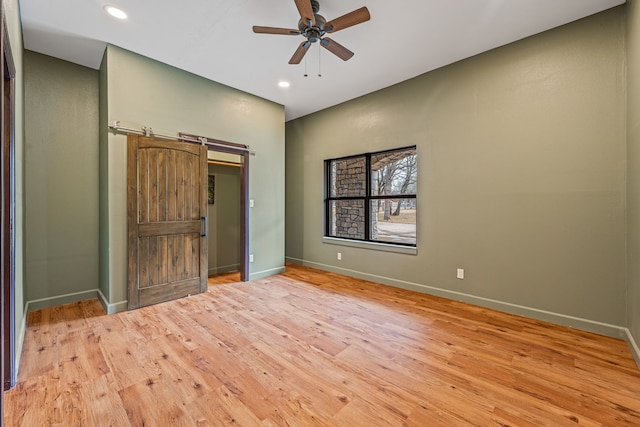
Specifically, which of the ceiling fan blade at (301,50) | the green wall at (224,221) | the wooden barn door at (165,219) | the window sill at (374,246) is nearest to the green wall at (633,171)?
the window sill at (374,246)

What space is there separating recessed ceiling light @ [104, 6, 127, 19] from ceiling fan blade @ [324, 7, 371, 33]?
195 cm

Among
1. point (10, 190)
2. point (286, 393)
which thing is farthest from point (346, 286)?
point (10, 190)

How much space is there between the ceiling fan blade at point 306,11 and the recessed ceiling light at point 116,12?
1.76 m

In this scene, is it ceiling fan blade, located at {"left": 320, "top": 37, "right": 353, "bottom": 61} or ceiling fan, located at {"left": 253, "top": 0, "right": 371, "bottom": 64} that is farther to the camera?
ceiling fan blade, located at {"left": 320, "top": 37, "right": 353, "bottom": 61}

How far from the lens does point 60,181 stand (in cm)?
345

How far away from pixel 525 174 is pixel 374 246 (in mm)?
2164

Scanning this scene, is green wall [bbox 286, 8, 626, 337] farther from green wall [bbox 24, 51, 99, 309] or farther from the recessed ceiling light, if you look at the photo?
green wall [bbox 24, 51, 99, 309]

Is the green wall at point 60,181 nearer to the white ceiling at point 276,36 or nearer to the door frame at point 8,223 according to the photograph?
the white ceiling at point 276,36

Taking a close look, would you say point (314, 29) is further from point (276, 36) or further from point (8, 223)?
point (8, 223)

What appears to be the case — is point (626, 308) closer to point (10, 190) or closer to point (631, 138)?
point (631, 138)

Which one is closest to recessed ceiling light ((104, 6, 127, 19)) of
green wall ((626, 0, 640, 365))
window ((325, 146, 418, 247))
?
window ((325, 146, 418, 247))

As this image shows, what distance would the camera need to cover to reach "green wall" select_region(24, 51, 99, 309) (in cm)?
329

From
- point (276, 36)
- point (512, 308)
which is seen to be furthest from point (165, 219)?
point (512, 308)

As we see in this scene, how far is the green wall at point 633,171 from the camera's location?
2.29m
